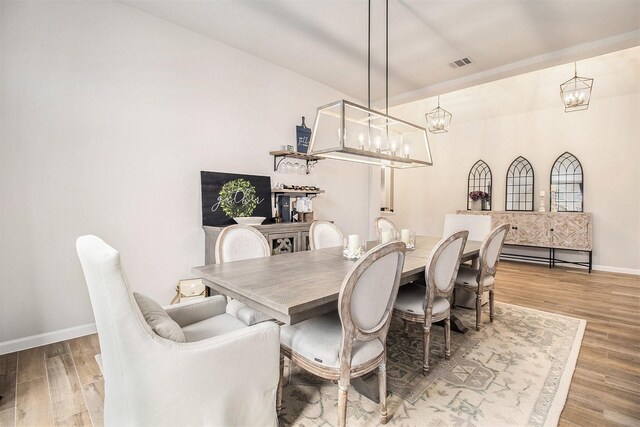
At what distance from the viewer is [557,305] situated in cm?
350

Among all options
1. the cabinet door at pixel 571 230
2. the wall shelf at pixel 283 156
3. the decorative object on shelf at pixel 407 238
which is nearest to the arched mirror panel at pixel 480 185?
the cabinet door at pixel 571 230

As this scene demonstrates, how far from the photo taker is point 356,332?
1.44 m

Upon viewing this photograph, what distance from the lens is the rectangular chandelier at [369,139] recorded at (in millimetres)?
2248

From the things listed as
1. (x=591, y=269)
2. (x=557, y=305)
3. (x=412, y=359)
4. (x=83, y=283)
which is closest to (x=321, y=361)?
(x=412, y=359)

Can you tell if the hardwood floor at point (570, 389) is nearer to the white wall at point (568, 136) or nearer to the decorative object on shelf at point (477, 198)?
the white wall at point (568, 136)

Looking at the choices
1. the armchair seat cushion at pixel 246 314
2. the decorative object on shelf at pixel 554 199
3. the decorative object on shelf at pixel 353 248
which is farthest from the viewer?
the decorative object on shelf at pixel 554 199

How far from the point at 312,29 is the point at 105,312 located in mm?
3161

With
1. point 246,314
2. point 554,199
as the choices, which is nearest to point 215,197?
point 246,314

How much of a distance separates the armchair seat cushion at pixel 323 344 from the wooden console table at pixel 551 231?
4155 millimetres

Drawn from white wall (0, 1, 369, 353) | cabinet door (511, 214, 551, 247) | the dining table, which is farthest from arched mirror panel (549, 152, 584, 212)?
white wall (0, 1, 369, 353)

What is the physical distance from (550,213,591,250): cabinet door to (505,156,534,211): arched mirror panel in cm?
67

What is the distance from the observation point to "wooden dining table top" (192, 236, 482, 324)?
4.60 ft

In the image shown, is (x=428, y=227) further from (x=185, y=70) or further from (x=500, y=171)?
(x=185, y=70)

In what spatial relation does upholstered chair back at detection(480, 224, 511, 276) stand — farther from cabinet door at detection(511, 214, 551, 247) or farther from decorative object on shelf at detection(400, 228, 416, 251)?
cabinet door at detection(511, 214, 551, 247)
